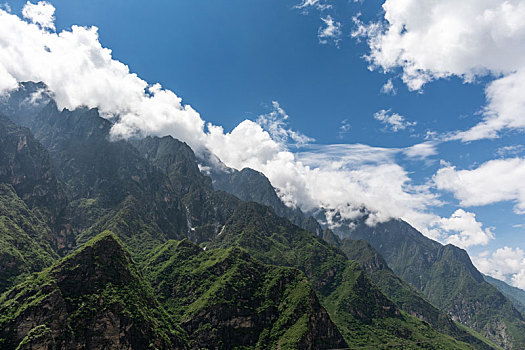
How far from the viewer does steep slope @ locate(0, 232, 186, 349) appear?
501 feet

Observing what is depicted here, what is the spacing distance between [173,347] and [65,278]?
6829 cm

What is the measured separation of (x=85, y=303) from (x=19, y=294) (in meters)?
35.5

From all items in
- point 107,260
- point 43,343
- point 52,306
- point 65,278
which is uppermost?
point 107,260

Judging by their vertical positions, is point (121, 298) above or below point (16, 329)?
above

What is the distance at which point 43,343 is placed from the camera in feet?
477

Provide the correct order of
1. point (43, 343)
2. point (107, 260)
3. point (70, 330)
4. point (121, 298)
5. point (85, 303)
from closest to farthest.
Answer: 1. point (43, 343)
2. point (70, 330)
3. point (85, 303)
4. point (121, 298)
5. point (107, 260)

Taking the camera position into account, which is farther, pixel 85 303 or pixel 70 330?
pixel 85 303

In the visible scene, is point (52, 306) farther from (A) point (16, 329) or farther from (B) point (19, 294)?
(B) point (19, 294)

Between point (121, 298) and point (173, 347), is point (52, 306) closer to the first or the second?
point (121, 298)

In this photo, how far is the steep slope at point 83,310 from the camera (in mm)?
152750

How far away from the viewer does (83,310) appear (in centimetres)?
16588

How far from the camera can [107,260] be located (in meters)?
195

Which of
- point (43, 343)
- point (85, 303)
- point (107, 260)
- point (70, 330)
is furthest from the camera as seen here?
point (107, 260)

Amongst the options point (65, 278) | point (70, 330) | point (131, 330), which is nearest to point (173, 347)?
point (131, 330)
